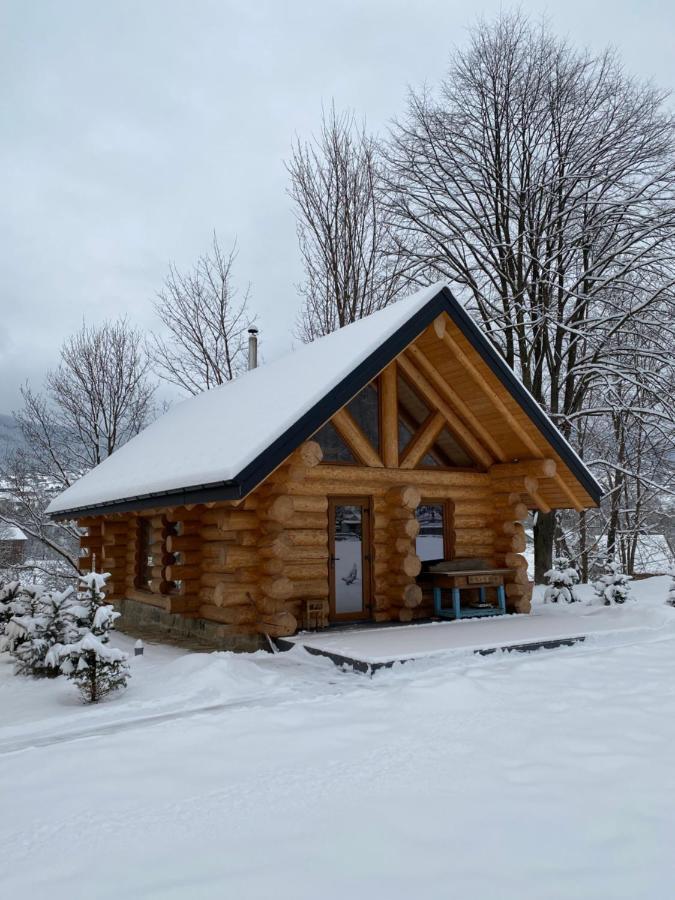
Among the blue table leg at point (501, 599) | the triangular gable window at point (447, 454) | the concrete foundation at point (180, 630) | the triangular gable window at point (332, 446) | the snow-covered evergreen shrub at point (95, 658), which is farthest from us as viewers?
the triangular gable window at point (447, 454)

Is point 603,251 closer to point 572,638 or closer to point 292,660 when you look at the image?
point 572,638

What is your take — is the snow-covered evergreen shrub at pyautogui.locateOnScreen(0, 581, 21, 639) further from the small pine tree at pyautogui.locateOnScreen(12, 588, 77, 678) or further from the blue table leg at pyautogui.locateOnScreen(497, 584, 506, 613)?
the blue table leg at pyautogui.locateOnScreen(497, 584, 506, 613)

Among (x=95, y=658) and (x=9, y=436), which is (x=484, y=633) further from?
(x=9, y=436)

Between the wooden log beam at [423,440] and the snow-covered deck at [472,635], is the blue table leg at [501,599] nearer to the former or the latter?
the snow-covered deck at [472,635]

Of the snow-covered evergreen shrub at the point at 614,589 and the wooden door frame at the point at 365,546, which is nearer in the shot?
the wooden door frame at the point at 365,546

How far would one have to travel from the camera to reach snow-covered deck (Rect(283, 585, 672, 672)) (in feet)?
26.3

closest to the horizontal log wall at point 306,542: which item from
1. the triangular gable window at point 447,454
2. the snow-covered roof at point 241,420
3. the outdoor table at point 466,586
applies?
the triangular gable window at point 447,454

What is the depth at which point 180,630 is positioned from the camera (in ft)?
37.0

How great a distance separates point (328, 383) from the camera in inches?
344

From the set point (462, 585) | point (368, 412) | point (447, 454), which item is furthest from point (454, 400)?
point (462, 585)

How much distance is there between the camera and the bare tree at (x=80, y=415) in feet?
80.3

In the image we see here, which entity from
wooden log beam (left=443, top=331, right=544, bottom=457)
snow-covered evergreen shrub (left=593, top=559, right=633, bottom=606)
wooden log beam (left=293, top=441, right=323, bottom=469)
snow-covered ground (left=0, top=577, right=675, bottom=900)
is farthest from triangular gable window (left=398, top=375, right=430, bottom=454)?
snow-covered ground (left=0, top=577, right=675, bottom=900)

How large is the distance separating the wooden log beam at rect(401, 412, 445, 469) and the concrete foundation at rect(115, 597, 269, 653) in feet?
11.9

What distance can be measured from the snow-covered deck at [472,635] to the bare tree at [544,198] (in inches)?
238
